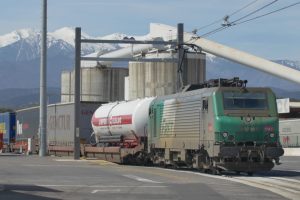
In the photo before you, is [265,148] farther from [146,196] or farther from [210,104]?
[146,196]

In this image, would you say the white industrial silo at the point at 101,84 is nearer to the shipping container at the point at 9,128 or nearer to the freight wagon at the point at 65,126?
the shipping container at the point at 9,128

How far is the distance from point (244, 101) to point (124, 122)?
9930mm

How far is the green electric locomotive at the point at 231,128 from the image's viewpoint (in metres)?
26.4

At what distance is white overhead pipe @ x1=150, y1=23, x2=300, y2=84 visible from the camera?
79.1 m

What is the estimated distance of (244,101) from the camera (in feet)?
89.0

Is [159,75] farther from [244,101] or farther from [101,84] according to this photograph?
[244,101]

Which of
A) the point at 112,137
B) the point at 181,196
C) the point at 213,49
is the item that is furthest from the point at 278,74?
the point at 181,196

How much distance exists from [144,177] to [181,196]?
278 inches

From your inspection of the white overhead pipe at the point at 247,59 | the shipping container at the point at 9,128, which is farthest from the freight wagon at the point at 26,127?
the white overhead pipe at the point at 247,59

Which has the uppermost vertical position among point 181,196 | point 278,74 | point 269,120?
point 278,74

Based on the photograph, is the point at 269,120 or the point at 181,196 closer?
the point at 181,196

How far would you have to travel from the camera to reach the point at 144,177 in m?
25.6

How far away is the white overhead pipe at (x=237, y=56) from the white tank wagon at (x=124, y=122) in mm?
38520

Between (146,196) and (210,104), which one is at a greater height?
(210,104)
